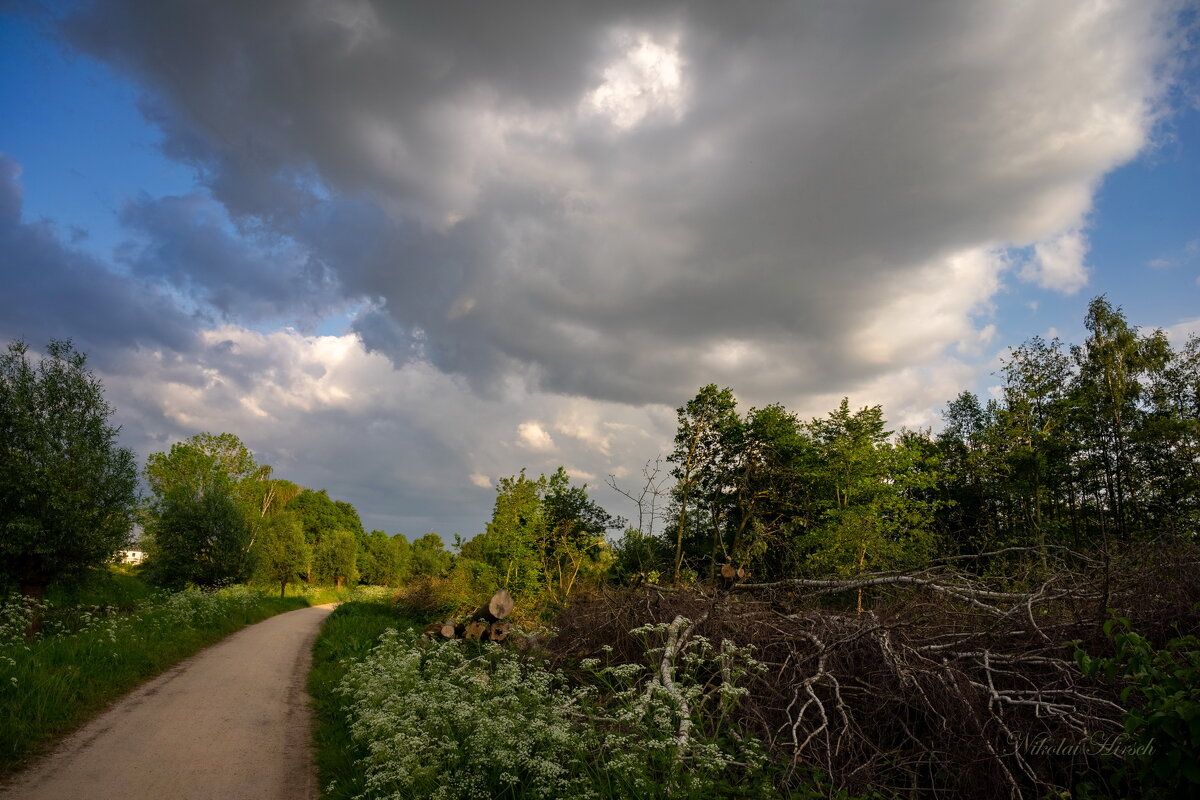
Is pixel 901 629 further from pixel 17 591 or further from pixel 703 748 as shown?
pixel 17 591

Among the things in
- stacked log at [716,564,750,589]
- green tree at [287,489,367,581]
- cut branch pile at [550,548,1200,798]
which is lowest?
cut branch pile at [550,548,1200,798]

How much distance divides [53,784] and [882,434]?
27.2 meters

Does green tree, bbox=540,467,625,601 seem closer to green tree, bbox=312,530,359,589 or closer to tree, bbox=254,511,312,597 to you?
tree, bbox=254,511,312,597

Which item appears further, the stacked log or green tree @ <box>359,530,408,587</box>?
green tree @ <box>359,530,408,587</box>

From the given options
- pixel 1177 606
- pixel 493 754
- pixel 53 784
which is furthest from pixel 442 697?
pixel 1177 606

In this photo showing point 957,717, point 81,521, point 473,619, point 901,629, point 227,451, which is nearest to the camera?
point 957,717

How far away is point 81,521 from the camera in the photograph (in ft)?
45.0

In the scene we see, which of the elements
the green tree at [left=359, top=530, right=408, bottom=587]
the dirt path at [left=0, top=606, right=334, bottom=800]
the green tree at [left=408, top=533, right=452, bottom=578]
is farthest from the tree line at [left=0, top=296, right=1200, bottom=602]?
the green tree at [left=359, top=530, right=408, bottom=587]

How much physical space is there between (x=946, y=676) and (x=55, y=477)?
18.0 metres

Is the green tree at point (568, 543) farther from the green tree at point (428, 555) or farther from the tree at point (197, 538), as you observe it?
the green tree at point (428, 555)

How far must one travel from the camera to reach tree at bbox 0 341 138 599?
42.8ft

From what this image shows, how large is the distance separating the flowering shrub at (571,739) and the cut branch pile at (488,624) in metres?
5.12

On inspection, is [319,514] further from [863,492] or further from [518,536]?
[863,492]

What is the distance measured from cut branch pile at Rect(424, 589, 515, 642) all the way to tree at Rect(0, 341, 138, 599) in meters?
8.96
